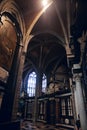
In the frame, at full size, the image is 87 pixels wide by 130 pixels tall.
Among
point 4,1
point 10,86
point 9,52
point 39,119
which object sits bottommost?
point 39,119

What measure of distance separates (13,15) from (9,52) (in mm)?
2727

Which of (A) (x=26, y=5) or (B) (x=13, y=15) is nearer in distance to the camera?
(B) (x=13, y=15)

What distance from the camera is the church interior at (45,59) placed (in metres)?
4.58

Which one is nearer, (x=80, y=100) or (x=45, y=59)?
(x=80, y=100)

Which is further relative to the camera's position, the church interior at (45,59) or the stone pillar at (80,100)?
the church interior at (45,59)

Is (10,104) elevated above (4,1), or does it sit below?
below

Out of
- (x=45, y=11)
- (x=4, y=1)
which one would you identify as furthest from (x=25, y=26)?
(x=4, y=1)

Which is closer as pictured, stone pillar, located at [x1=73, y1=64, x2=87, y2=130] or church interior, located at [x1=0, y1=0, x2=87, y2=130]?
stone pillar, located at [x1=73, y1=64, x2=87, y2=130]

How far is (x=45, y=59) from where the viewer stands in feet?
52.5

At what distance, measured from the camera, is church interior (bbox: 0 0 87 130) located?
180 inches

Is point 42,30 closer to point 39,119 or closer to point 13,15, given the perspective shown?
point 13,15

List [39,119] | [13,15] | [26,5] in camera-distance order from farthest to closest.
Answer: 1. [39,119]
2. [26,5]
3. [13,15]

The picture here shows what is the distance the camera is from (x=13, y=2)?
739 centimetres

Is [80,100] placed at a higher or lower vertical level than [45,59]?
lower
